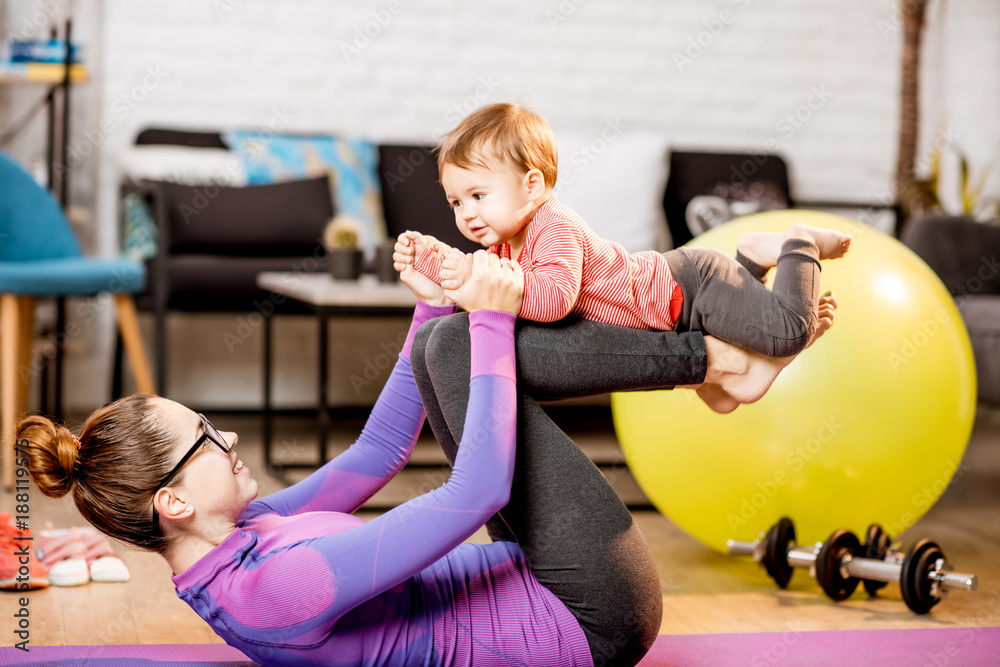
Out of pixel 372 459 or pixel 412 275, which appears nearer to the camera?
pixel 412 275

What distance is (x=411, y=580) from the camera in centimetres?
125

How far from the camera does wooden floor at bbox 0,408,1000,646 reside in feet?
5.59

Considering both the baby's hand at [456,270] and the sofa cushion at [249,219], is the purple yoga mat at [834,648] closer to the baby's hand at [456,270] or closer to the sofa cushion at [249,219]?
the baby's hand at [456,270]

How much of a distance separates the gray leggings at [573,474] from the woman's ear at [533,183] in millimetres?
155

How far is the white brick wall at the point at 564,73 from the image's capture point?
3.90 meters

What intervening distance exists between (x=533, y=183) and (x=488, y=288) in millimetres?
169

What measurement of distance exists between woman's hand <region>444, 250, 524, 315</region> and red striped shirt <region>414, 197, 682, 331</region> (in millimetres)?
21

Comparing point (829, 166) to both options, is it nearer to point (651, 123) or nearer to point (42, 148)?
point (651, 123)

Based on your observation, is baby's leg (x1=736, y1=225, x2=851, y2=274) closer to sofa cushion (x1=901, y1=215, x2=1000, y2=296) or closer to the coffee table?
the coffee table

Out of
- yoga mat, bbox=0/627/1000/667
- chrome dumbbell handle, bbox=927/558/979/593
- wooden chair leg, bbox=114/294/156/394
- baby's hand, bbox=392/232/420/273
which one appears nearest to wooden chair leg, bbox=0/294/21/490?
wooden chair leg, bbox=114/294/156/394

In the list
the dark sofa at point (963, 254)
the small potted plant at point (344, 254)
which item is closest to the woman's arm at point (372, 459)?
the small potted plant at point (344, 254)

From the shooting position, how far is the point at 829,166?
4.47 meters

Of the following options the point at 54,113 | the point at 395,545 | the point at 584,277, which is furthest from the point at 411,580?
the point at 54,113

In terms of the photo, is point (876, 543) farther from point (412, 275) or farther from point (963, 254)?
point (963, 254)
